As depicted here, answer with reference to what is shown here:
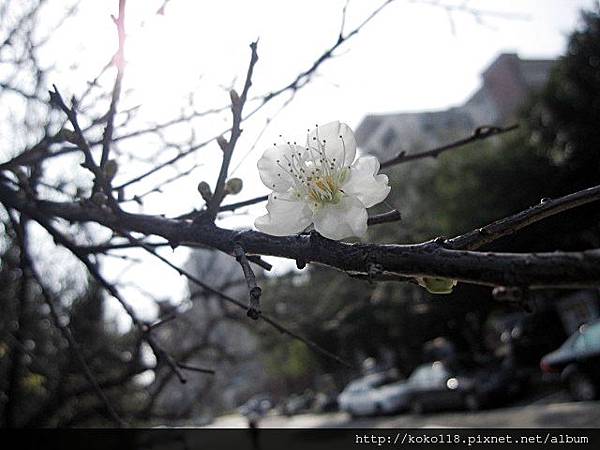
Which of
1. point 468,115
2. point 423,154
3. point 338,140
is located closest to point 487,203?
point 423,154

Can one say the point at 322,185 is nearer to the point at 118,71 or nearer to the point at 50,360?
the point at 118,71

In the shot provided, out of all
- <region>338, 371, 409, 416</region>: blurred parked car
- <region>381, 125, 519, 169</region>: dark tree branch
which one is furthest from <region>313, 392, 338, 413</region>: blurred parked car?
<region>381, 125, 519, 169</region>: dark tree branch

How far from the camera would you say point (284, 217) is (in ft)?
3.62

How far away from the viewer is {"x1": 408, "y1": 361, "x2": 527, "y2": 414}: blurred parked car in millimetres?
11695

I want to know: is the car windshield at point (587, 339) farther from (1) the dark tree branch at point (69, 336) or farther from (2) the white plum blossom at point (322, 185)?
(2) the white plum blossom at point (322, 185)

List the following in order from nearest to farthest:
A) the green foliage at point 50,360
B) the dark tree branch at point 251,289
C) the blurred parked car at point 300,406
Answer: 1. the dark tree branch at point 251,289
2. the green foliage at point 50,360
3. the blurred parked car at point 300,406

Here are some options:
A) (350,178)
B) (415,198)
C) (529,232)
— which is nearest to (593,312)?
(529,232)

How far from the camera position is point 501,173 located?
16.0 m

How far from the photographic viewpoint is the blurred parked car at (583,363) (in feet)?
28.9

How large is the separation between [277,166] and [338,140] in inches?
5.9

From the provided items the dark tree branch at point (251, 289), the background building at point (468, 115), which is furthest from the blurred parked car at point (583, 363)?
the background building at point (468, 115)

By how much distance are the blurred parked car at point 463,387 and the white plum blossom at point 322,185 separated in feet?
38.0

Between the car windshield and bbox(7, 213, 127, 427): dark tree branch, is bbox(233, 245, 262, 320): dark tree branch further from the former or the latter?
the car windshield

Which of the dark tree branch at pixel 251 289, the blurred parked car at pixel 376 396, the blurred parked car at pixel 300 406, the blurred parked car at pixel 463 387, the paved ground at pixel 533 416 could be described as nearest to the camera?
the dark tree branch at pixel 251 289
